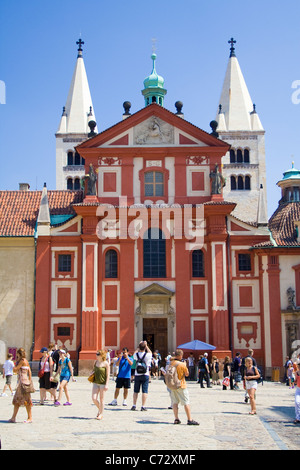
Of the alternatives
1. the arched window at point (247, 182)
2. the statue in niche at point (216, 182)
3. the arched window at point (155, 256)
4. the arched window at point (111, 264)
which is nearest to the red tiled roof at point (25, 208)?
the arched window at point (111, 264)

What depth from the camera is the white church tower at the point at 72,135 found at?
71562mm

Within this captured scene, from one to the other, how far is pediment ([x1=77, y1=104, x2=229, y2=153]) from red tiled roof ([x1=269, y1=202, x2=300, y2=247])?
6.00 metres

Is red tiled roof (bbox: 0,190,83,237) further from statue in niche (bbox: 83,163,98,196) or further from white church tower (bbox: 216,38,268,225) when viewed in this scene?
white church tower (bbox: 216,38,268,225)

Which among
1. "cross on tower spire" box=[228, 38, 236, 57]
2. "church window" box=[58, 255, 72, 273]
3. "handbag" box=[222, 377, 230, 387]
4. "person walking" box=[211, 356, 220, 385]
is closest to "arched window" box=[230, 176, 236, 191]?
"cross on tower spire" box=[228, 38, 236, 57]

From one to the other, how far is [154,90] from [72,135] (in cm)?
1633

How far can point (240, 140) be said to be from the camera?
244 feet

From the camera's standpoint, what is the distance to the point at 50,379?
63.0ft

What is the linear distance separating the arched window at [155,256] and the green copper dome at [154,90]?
2227 cm

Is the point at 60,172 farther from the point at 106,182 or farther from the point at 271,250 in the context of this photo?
the point at 271,250

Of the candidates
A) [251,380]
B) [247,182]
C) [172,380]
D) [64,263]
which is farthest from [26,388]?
[247,182]

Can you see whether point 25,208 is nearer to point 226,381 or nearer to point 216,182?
point 216,182

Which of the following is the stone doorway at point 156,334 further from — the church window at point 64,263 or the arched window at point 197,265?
the church window at point 64,263

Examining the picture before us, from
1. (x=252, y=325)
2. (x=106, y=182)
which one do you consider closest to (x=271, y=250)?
(x=252, y=325)

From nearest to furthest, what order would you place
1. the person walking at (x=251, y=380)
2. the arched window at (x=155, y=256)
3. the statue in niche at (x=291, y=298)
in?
the person walking at (x=251, y=380)
the statue in niche at (x=291, y=298)
the arched window at (x=155, y=256)
